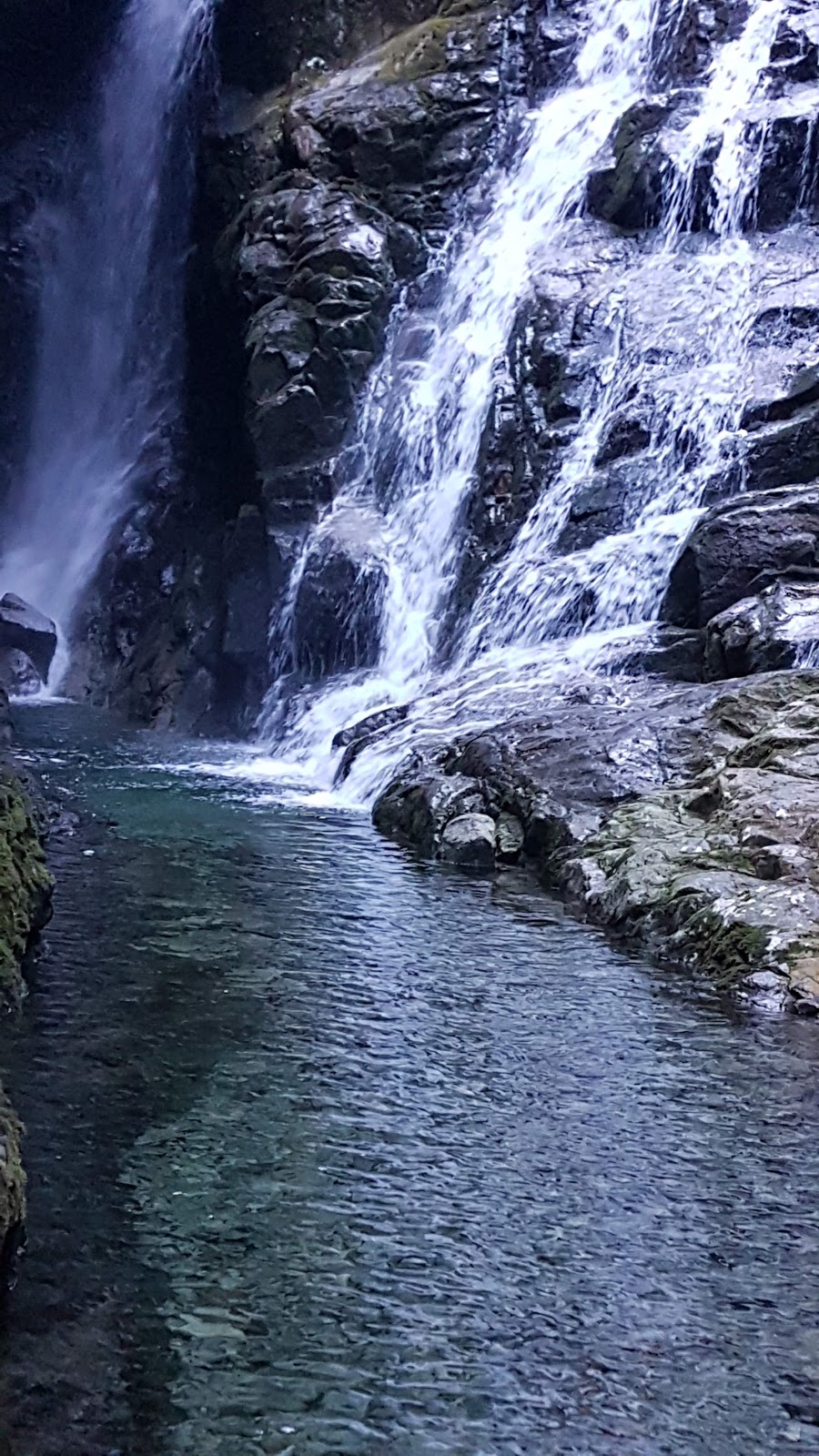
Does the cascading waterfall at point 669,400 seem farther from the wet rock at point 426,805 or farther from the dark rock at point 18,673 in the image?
the dark rock at point 18,673

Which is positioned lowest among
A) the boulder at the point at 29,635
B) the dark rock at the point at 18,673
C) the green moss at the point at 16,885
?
the green moss at the point at 16,885

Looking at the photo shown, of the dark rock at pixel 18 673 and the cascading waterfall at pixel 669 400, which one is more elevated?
the cascading waterfall at pixel 669 400

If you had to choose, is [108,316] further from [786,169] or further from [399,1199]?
[399,1199]

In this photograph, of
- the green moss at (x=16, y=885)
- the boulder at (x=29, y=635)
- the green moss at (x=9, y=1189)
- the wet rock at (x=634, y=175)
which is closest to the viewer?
the green moss at (x=9, y=1189)

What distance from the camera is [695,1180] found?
543 centimetres

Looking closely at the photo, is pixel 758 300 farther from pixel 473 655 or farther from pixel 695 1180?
pixel 695 1180

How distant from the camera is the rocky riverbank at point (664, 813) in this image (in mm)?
8594

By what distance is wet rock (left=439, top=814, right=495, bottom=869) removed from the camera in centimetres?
1163

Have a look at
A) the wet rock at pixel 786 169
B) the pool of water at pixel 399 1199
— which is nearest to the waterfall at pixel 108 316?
the wet rock at pixel 786 169

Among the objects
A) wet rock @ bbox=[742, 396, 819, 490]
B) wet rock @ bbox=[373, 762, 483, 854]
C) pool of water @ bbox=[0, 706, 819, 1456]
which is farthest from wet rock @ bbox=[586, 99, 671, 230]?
pool of water @ bbox=[0, 706, 819, 1456]

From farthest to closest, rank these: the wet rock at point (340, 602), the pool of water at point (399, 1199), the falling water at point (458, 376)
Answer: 1. the wet rock at point (340, 602)
2. the falling water at point (458, 376)
3. the pool of water at point (399, 1199)

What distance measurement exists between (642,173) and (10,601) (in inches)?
649

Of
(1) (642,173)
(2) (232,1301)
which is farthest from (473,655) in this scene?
(2) (232,1301)

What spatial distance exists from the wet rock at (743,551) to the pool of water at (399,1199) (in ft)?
21.5
